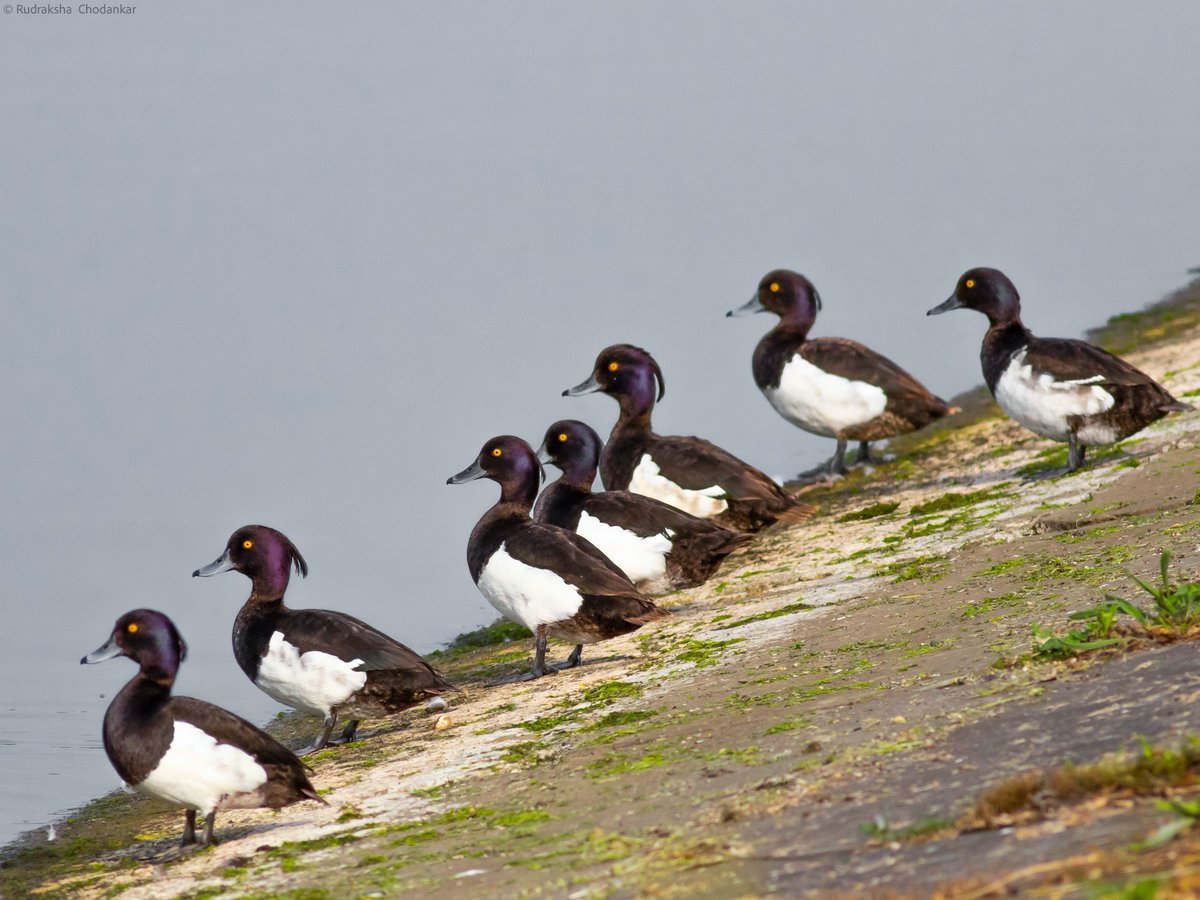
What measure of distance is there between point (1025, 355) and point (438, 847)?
7.32 meters

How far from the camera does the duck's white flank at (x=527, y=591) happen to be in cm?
800

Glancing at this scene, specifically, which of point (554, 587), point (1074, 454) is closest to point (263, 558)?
point (554, 587)

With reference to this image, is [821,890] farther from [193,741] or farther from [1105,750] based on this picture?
[193,741]

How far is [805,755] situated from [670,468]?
5.72 meters

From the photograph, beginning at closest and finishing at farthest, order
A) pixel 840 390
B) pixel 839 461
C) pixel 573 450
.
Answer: pixel 573 450 < pixel 840 390 < pixel 839 461

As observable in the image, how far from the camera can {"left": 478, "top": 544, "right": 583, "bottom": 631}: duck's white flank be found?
800 cm

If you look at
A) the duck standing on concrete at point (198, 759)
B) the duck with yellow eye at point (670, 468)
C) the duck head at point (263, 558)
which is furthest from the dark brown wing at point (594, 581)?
the duck standing on concrete at point (198, 759)

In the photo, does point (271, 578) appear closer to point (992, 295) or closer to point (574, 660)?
point (574, 660)

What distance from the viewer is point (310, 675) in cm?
717

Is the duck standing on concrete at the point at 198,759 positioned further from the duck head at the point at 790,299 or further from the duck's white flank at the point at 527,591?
the duck head at the point at 790,299

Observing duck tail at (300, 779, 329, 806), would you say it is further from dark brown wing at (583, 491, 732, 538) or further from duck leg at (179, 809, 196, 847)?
dark brown wing at (583, 491, 732, 538)

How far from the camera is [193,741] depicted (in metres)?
5.72

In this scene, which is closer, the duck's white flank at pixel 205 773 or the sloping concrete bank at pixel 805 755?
the sloping concrete bank at pixel 805 755

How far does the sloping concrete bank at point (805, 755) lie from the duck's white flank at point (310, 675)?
0.37m
